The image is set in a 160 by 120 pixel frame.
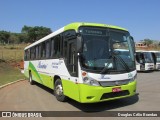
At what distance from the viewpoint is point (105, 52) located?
357 inches

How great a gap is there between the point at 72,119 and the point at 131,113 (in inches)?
77.0

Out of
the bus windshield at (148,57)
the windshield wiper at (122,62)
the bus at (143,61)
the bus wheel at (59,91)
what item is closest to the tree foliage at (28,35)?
the bus windshield at (148,57)

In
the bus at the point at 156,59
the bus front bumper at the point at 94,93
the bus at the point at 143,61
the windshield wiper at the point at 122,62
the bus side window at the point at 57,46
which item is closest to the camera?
the bus front bumper at the point at 94,93

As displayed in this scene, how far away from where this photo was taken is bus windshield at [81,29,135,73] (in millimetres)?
8750

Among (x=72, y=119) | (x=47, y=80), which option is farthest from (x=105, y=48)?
(x=47, y=80)

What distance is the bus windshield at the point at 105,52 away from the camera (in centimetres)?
875

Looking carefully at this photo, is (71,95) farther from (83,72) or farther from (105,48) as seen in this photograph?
(105,48)

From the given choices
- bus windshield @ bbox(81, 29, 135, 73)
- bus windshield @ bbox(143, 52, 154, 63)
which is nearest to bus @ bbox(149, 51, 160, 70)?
bus windshield @ bbox(143, 52, 154, 63)

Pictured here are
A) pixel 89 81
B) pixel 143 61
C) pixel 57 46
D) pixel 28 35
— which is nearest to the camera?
pixel 89 81

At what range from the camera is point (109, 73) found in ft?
29.0

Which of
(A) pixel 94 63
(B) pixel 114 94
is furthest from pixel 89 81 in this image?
(B) pixel 114 94

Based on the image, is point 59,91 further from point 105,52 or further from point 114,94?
point 105,52

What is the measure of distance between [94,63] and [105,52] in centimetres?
65

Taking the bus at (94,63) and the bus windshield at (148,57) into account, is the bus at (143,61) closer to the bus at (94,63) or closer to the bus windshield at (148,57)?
the bus windshield at (148,57)
